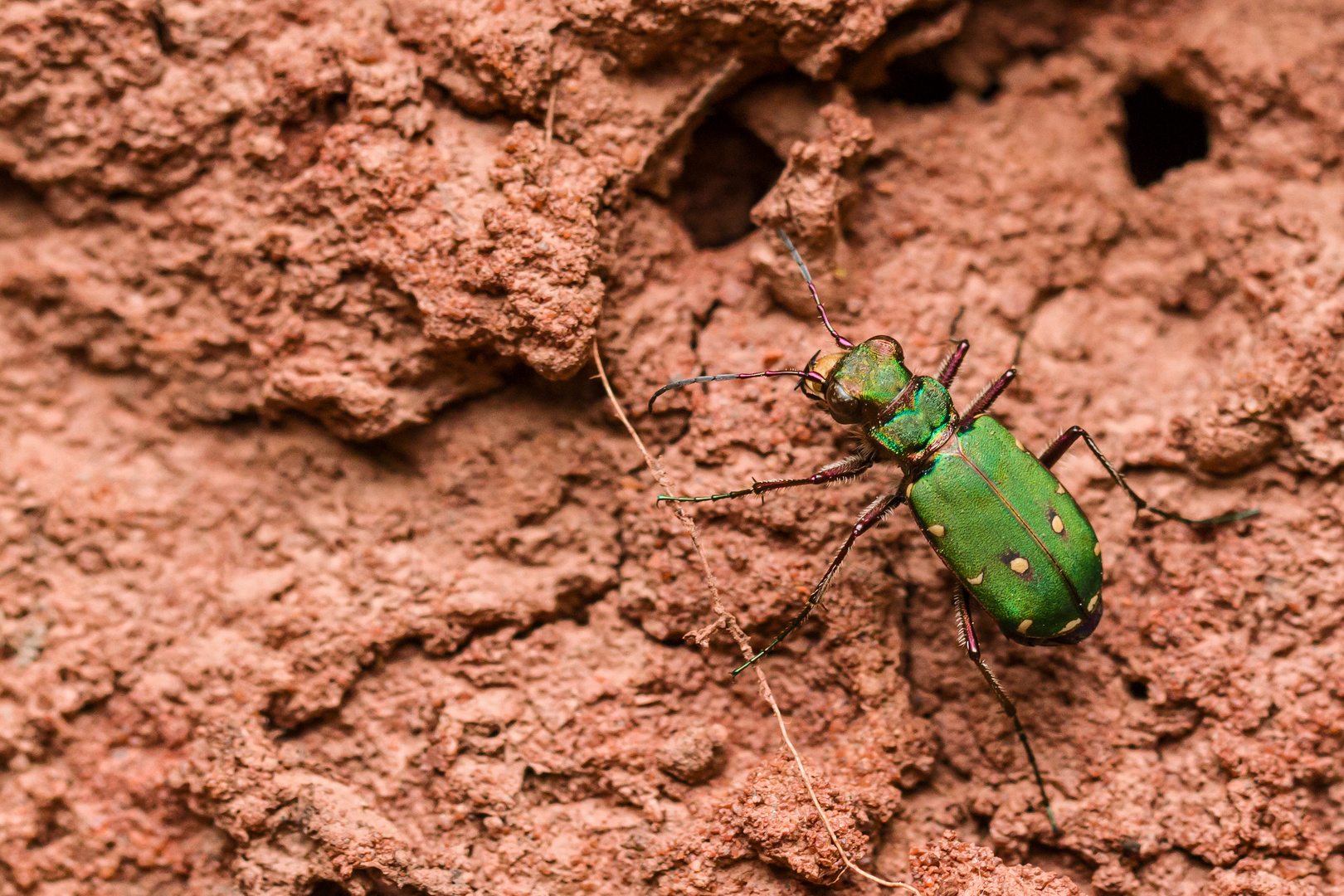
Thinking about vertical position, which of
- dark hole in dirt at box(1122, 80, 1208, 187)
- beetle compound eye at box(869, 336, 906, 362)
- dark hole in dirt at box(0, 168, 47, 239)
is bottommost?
dark hole in dirt at box(0, 168, 47, 239)

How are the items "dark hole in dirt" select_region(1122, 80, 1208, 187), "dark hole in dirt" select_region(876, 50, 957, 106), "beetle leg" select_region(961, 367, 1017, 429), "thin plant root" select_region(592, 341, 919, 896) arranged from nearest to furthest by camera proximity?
"thin plant root" select_region(592, 341, 919, 896), "beetle leg" select_region(961, 367, 1017, 429), "dark hole in dirt" select_region(876, 50, 957, 106), "dark hole in dirt" select_region(1122, 80, 1208, 187)

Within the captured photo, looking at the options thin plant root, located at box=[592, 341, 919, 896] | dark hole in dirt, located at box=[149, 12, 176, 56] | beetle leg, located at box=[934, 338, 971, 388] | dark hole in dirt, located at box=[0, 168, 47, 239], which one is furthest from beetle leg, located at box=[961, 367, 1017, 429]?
dark hole in dirt, located at box=[0, 168, 47, 239]

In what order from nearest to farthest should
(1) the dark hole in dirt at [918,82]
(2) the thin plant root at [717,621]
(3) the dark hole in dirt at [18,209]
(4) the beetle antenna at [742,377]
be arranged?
1. (2) the thin plant root at [717,621]
2. (4) the beetle antenna at [742,377]
3. (3) the dark hole in dirt at [18,209]
4. (1) the dark hole in dirt at [918,82]

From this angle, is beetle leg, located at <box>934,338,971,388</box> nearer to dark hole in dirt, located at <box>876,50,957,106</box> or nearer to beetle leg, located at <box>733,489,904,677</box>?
beetle leg, located at <box>733,489,904,677</box>

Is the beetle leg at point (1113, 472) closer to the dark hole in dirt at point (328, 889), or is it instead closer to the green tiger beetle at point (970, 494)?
the green tiger beetle at point (970, 494)

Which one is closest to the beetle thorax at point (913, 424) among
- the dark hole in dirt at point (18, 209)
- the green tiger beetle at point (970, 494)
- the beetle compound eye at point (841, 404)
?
the green tiger beetle at point (970, 494)

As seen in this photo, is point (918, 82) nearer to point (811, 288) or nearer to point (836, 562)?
point (811, 288)

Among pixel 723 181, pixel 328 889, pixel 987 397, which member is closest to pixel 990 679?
pixel 987 397
